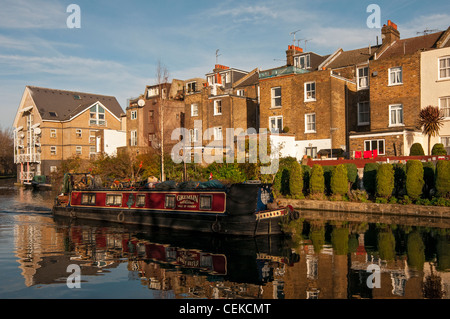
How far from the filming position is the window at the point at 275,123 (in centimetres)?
3850

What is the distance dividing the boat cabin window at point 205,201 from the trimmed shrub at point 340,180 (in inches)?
422

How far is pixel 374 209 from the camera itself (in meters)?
25.2

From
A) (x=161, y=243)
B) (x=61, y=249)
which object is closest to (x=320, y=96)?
(x=161, y=243)

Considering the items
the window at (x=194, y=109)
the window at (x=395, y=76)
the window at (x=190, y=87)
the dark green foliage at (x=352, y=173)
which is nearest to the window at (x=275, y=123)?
the window at (x=194, y=109)

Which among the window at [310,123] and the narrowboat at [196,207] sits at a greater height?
the window at [310,123]

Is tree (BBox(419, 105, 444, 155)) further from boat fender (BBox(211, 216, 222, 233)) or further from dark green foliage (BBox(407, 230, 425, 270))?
boat fender (BBox(211, 216, 222, 233))

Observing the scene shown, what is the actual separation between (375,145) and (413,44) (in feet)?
39.4

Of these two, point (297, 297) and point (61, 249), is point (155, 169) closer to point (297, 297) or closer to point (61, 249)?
point (61, 249)

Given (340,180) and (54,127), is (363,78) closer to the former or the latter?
(340,180)

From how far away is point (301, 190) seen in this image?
95.1ft

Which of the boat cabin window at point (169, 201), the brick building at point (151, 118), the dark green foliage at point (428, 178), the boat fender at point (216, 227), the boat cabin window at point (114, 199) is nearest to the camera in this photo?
the boat fender at point (216, 227)

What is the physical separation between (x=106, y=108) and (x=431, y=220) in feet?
182

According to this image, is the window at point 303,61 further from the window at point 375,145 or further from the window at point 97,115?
the window at point 97,115

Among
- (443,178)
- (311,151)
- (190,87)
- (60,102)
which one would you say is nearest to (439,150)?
(443,178)
